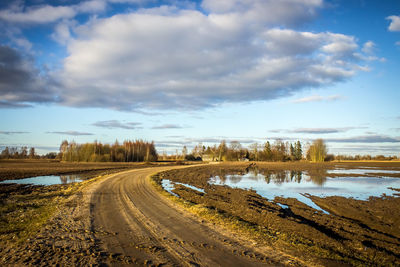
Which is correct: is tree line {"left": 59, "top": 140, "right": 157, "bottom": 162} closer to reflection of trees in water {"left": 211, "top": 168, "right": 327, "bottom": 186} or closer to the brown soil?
reflection of trees in water {"left": 211, "top": 168, "right": 327, "bottom": 186}

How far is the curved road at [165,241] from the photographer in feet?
22.5

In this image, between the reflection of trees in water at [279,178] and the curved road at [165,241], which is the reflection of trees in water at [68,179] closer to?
the reflection of trees in water at [279,178]

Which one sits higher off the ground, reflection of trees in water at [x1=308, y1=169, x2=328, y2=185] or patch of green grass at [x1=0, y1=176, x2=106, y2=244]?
patch of green grass at [x1=0, y1=176, x2=106, y2=244]

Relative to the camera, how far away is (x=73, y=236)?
895 cm

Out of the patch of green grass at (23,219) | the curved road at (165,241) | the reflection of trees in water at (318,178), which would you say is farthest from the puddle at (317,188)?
the patch of green grass at (23,219)

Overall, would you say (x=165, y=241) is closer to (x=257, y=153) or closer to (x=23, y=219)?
(x=23, y=219)

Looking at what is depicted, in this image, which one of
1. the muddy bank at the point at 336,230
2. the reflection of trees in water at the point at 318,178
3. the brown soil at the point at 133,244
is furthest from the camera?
the reflection of trees in water at the point at 318,178

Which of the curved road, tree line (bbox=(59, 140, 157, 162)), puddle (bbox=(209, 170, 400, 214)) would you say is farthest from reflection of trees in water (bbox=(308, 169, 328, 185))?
tree line (bbox=(59, 140, 157, 162))

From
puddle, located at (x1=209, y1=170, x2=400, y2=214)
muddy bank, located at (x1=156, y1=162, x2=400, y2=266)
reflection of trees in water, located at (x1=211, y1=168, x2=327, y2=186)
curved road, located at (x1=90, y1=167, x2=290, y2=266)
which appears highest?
curved road, located at (x1=90, y1=167, x2=290, y2=266)

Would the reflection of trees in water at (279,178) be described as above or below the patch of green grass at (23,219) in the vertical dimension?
below

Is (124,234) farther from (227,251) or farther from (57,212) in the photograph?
(57,212)

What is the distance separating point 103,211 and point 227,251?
8361 millimetres

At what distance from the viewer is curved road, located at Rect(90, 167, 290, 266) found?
6844 millimetres

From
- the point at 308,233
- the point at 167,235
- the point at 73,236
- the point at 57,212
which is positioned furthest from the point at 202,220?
the point at 57,212
